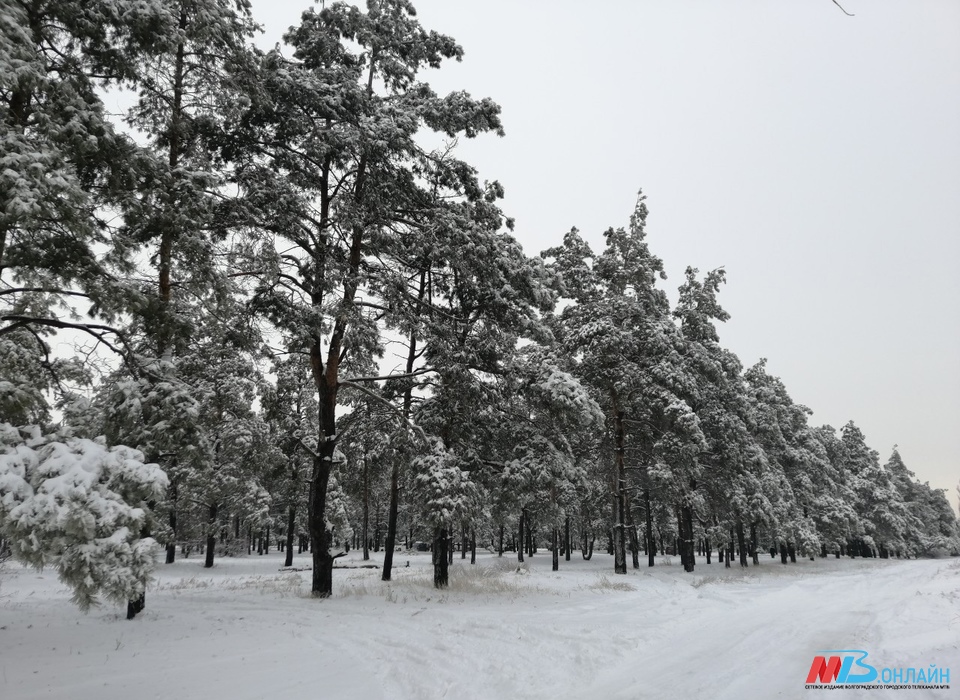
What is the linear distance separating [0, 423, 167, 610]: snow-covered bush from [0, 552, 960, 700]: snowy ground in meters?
2.22

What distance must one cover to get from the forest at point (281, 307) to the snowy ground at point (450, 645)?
1.80 metres

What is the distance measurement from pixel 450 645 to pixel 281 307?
882cm

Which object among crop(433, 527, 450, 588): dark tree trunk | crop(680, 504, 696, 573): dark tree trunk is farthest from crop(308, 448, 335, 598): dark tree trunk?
crop(680, 504, 696, 573): dark tree trunk

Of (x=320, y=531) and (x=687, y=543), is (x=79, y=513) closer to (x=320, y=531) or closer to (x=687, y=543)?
(x=320, y=531)

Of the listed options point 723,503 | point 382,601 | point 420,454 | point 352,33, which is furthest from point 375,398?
point 723,503

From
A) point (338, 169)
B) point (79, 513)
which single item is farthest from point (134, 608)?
point (338, 169)

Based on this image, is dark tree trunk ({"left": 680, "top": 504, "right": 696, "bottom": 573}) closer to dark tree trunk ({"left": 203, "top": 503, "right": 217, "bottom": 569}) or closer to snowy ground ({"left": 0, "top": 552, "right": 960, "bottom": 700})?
snowy ground ({"left": 0, "top": 552, "right": 960, "bottom": 700})

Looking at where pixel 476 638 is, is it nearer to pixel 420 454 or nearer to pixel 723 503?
pixel 420 454

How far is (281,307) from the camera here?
42.9 feet

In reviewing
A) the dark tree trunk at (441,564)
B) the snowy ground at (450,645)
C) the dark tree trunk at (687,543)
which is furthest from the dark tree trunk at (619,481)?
the dark tree trunk at (441,564)

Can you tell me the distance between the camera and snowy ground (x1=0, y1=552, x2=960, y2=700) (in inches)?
251

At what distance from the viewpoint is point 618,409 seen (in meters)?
24.7

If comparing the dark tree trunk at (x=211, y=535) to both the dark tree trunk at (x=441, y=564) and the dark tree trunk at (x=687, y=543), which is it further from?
the dark tree trunk at (x=687, y=543)

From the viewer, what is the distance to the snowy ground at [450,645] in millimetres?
6379
